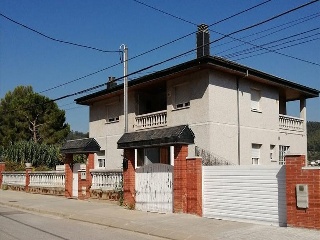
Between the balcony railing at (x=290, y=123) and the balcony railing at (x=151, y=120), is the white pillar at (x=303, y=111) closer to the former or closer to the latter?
the balcony railing at (x=290, y=123)

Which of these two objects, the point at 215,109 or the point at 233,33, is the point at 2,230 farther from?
the point at 215,109

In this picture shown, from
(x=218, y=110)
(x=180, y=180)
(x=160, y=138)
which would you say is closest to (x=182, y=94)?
(x=218, y=110)

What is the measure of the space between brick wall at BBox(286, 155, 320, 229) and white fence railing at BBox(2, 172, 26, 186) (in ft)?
70.2

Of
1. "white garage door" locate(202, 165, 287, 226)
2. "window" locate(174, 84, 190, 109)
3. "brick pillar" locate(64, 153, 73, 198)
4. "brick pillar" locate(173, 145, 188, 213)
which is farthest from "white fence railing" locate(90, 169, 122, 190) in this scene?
"white garage door" locate(202, 165, 287, 226)

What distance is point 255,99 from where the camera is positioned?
21547 millimetres

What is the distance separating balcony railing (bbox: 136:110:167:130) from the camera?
21.6m

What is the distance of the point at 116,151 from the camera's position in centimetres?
2533

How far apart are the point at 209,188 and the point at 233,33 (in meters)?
5.08

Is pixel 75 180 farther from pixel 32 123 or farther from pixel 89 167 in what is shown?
pixel 32 123

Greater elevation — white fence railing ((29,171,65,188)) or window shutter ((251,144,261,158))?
window shutter ((251,144,261,158))

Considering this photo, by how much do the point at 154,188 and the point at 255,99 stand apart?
8776 millimetres

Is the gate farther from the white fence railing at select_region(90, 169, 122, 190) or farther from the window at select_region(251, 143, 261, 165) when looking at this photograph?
the window at select_region(251, 143, 261, 165)

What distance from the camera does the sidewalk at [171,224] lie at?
10423 mm

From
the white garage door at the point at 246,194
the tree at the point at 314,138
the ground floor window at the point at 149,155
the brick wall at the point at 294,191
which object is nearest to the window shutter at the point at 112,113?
the ground floor window at the point at 149,155
